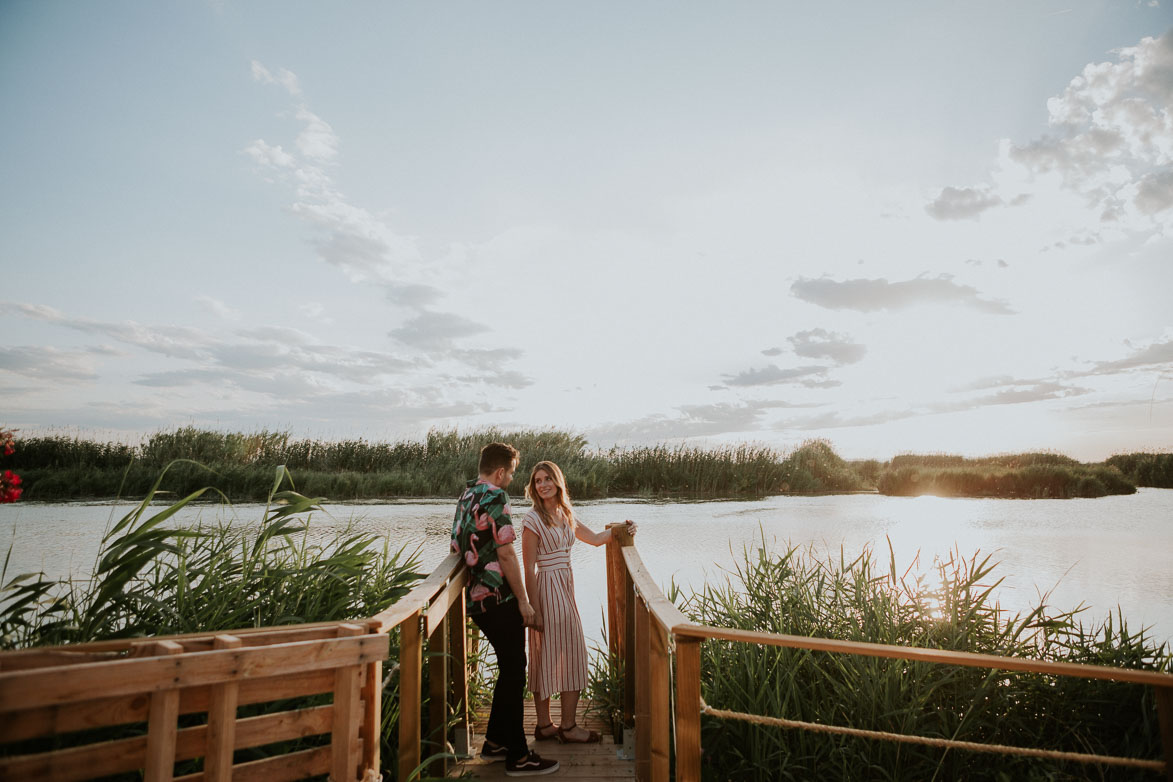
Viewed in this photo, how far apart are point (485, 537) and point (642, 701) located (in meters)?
1.11

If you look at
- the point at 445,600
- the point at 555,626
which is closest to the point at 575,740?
the point at 555,626

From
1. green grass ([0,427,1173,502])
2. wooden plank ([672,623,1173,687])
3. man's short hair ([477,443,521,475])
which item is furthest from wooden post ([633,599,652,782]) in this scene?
green grass ([0,427,1173,502])

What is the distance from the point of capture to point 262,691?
183 cm

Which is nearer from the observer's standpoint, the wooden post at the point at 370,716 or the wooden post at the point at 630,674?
the wooden post at the point at 370,716

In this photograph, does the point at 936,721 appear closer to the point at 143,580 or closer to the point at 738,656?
the point at 738,656

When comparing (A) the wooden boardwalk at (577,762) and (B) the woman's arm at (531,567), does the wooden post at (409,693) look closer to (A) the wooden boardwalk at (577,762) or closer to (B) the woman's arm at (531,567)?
(A) the wooden boardwalk at (577,762)

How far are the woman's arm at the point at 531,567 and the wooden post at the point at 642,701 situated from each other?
2.06 feet

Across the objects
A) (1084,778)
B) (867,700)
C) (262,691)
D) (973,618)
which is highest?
(262,691)

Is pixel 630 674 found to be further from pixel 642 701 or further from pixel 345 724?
pixel 345 724

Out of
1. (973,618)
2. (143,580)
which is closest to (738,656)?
(973,618)

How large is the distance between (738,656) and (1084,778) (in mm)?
1730

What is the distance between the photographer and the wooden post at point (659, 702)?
235 centimetres

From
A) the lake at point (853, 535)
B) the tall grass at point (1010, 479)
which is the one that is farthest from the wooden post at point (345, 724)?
the tall grass at point (1010, 479)

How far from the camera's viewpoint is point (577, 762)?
3262 mm
